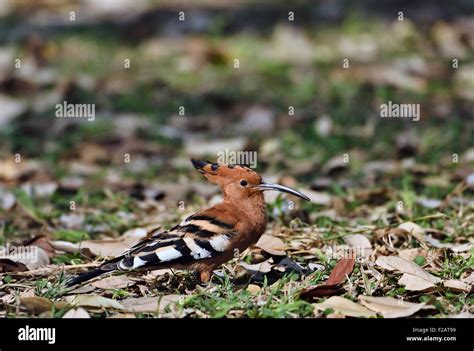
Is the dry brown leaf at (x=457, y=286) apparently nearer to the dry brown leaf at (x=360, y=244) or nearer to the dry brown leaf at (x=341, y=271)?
the dry brown leaf at (x=341, y=271)

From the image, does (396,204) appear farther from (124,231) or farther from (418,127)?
(418,127)

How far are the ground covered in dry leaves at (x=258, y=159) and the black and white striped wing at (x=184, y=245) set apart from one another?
204 mm

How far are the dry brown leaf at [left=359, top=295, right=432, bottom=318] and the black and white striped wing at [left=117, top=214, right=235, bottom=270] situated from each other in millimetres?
721

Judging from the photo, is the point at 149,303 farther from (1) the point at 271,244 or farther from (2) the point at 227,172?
(1) the point at 271,244

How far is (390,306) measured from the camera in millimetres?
4234

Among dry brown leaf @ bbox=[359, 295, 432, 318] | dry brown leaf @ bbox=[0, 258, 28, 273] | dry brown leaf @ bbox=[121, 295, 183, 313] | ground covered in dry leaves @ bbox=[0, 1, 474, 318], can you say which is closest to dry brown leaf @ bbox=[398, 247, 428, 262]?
ground covered in dry leaves @ bbox=[0, 1, 474, 318]

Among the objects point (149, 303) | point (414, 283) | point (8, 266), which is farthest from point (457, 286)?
point (8, 266)

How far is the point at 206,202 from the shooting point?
248 inches

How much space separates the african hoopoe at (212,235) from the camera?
431cm

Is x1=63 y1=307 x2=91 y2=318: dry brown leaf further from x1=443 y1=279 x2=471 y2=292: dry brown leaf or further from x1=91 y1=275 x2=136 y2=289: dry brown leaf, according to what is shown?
x1=443 y1=279 x2=471 y2=292: dry brown leaf

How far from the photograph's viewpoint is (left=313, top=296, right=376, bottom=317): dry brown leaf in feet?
13.6

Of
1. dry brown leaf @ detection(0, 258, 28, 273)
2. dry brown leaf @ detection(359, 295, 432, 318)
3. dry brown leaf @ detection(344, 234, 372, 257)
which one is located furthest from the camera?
dry brown leaf @ detection(344, 234, 372, 257)

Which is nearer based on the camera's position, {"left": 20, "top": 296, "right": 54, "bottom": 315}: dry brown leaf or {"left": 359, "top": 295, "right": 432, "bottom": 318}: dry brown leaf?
{"left": 359, "top": 295, "right": 432, "bottom": 318}: dry brown leaf

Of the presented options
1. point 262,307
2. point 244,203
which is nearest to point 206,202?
point 244,203
